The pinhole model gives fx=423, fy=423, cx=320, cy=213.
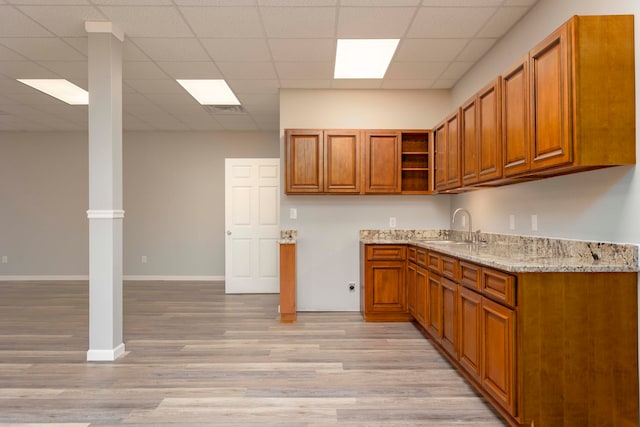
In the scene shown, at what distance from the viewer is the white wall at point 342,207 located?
529cm

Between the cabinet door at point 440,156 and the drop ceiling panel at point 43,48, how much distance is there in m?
3.77

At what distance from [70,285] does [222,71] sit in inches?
194

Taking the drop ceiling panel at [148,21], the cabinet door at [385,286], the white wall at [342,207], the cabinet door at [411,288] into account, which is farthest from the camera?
the white wall at [342,207]

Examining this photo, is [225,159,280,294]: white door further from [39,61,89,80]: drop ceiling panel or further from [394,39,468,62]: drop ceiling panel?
[394,39,468,62]: drop ceiling panel

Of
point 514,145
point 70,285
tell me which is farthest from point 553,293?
point 70,285

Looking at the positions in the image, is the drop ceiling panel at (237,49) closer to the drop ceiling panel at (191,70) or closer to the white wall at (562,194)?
the drop ceiling panel at (191,70)

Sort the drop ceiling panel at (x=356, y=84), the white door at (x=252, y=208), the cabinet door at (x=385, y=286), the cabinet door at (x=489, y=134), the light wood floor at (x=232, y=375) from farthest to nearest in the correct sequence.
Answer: the white door at (x=252, y=208) → the drop ceiling panel at (x=356, y=84) → the cabinet door at (x=385, y=286) → the cabinet door at (x=489, y=134) → the light wood floor at (x=232, y=375)

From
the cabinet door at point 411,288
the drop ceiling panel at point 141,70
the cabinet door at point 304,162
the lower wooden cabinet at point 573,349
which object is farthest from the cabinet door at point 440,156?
the drop ceiling panel at point 141,70

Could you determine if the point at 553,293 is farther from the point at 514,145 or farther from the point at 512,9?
the point at 512,9

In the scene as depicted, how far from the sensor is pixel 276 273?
683cm

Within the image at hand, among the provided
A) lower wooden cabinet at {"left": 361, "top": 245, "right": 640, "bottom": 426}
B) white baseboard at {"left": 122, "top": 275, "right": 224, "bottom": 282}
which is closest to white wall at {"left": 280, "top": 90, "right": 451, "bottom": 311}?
white baseboard at {"left": 122, "top": 275, "right": 224, "bottom": 282}

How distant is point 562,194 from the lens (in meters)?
2.87

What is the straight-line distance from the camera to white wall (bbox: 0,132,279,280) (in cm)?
784

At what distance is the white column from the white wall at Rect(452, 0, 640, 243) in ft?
11.1
